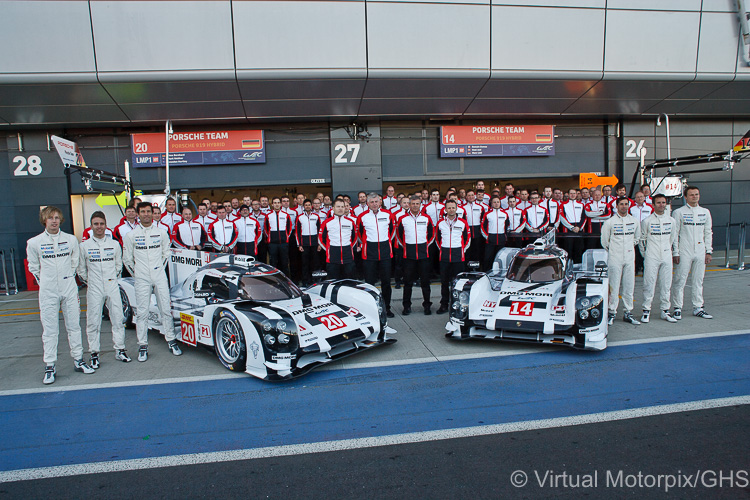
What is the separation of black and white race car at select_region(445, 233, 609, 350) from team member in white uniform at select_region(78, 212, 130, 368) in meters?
4.05

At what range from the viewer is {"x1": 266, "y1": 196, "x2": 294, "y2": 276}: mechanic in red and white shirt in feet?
30.7

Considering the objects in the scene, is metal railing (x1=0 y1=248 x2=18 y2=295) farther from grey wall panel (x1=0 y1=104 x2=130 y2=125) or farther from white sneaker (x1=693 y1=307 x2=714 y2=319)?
white sneaker (x1=693 y1=307 x2=714 y2=319)

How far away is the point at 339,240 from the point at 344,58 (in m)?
4.45

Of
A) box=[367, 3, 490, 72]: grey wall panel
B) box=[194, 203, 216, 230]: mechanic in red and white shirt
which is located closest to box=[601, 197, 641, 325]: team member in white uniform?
box=[367, 3, 490, 72]: grey wall panel

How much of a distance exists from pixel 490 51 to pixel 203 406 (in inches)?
358

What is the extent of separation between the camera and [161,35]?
29.4 feet

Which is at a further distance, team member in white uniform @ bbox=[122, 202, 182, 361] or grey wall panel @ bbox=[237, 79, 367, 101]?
grey wall panel @ bbox=[237, 79, 367, 101]

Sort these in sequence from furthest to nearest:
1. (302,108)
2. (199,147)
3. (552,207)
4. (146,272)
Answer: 1. (199,147)
2. (302,108)
3. (552,207)
4. (146,272)

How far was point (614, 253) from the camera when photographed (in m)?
6.51

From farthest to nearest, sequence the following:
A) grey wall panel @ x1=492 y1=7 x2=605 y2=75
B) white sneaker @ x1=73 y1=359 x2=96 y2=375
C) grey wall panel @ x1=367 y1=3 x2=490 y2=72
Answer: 1. grey wall panel @ x1=492 y1=7 x2=605 y2=75
2. grey wall panel @ x1=367 y1=3 x2=490 y2=72
3. white sneaker @ x1=73 y1=359 x2=96 y2=375

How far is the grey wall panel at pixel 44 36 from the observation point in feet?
28.6

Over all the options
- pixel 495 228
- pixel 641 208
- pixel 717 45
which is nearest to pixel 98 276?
pixel 495 228

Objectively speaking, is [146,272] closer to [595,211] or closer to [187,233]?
[187,233]

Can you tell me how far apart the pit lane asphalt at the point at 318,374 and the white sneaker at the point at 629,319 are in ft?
0.55
